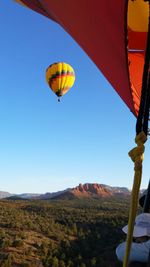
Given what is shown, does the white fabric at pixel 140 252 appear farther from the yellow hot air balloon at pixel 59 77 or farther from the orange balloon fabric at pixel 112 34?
the yellow hot air balloon at pixel 59 77

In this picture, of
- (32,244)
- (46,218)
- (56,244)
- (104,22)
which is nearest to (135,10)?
(104,22)

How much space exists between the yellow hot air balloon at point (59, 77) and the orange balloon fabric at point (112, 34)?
88.3ft

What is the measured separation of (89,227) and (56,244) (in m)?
10.1

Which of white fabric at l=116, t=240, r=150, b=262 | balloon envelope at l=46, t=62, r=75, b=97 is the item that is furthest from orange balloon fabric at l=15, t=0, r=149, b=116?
balloon envelope at l=46, t=62, r=75, b=97

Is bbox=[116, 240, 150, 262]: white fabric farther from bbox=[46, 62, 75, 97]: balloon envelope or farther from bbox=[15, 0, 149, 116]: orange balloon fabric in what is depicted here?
bbox=[46, 62, 75, 97]: balloon envelope

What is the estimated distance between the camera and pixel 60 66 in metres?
31.5

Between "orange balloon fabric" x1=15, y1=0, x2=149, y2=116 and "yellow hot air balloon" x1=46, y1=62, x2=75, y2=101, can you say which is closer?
"orange balloon fabric" x1=15, y1=0, x2=149, y2=116

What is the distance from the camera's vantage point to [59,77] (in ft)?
102

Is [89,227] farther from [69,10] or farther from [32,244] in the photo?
[69,10]

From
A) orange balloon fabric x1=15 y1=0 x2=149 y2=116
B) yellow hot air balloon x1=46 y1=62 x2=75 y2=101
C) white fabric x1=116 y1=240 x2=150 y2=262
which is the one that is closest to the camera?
white fabric x1=116 y1=240 x2=150 y2=262

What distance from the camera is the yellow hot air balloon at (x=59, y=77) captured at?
102ft

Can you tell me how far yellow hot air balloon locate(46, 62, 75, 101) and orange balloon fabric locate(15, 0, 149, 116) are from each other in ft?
88.3

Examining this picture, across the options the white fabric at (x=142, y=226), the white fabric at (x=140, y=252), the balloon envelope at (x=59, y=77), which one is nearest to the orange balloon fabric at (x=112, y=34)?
the white fabric at (x=142, y=226)

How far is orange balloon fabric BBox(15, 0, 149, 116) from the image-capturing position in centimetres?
314
